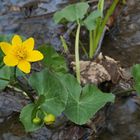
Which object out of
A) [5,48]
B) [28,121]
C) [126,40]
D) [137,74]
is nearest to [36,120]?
[28,121]

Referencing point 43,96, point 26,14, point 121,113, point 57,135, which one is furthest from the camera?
point 26,14

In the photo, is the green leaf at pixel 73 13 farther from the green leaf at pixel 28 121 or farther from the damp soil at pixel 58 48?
the green leaf at pixel 28 121

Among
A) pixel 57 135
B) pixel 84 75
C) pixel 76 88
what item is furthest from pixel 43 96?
pixel 84 75

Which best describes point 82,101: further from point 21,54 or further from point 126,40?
point 126,40

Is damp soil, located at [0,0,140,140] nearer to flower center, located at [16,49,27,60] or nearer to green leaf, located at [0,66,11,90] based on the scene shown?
green leaf, located at [0,66,11,90]

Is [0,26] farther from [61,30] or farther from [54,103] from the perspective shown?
[54,103]
